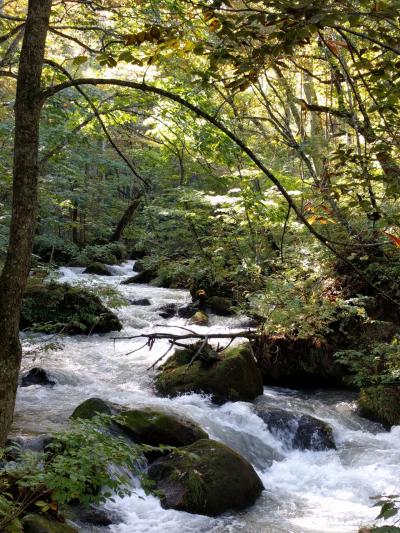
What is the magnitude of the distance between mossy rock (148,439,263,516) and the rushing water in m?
0.11

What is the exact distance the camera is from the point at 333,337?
9.55 meters

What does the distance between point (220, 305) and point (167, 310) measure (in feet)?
5.19

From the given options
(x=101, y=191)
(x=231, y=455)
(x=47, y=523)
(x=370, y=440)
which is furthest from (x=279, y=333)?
(x=101, y=191)

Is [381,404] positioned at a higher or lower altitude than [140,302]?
lower

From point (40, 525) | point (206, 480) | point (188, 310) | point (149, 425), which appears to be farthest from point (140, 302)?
point (40, 525)

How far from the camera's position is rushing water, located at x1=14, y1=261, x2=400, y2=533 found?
4965 mm

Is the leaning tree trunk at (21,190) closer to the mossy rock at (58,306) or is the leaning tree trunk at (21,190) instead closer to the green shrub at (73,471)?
the green shrub at (73,471)

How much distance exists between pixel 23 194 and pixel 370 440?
653 centimetres

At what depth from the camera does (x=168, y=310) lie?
13.8 meters

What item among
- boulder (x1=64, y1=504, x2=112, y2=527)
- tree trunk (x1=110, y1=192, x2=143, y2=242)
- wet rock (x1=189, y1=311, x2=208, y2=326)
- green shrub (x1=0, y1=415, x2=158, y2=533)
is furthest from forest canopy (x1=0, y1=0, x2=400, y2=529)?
tree trunk (x1=110, y1=192, x2=143, y2=242)

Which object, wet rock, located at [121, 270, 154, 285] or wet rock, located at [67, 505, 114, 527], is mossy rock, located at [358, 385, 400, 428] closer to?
wet rock, located at [67, 505, 114, 527]

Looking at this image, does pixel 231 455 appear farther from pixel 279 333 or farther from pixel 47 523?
pixel 279 333

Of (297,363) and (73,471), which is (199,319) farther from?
(73,471)

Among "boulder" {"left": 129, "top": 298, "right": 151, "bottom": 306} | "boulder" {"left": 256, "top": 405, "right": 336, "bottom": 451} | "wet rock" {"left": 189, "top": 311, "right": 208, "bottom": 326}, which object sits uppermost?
"boulder" {"left": 129, "top": 298, "right": 151, "bottom": 306}
